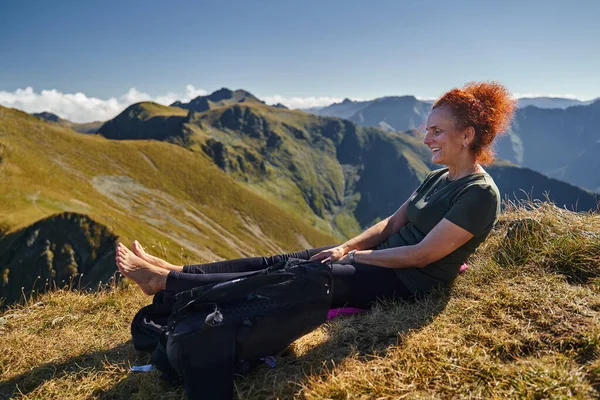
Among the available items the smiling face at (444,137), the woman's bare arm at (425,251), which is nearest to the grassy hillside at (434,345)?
the woman's bare arm at (425,251)

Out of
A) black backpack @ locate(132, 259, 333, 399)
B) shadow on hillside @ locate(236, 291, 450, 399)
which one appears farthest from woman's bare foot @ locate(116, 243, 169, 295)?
shadow on hillside @ locate(236, 291, 450, 399)

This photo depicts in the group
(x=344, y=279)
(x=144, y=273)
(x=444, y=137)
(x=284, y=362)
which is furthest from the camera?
(x=444, y=137)

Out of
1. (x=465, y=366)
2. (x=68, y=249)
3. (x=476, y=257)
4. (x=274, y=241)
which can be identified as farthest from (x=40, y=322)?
(x=274, y=241)

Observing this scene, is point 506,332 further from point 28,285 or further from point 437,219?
point 28,285

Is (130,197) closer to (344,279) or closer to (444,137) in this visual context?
(344,279)

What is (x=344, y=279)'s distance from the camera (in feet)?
16.3

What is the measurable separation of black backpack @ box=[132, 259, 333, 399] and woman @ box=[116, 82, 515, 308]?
2.62ft

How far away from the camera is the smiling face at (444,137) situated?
5465 millimetres

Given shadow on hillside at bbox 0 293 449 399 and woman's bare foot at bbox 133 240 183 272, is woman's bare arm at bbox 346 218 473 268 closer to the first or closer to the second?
shadow on hillside at bbox 0 293 449 399

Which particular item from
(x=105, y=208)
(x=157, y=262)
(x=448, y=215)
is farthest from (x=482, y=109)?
(x=105, y=208)

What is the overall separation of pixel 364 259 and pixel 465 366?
6.76ft

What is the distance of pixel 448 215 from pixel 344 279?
164cm

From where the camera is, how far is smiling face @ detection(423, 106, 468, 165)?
17.9 feet

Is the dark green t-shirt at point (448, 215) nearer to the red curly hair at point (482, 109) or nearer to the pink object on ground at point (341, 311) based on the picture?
the red curly hair at point (482, 109)
